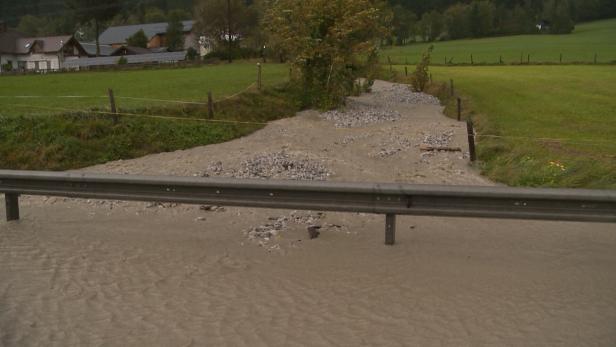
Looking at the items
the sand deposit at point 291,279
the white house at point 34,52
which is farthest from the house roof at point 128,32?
the sand deposit at point 291,279

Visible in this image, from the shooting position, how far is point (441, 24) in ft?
361

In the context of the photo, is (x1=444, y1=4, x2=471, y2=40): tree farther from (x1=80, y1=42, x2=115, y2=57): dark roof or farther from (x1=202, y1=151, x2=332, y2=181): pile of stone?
(x1=202, y1=151, x2=332, y2=181): pile of stone

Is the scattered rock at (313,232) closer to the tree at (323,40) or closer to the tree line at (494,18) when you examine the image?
the tree at (323,40)

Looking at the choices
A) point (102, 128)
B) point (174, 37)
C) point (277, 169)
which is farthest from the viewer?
A: point (174, 37)

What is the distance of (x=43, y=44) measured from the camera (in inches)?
3211

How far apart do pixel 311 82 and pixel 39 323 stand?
71.3 ft

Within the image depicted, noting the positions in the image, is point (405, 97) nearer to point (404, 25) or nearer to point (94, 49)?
point (404, 25)

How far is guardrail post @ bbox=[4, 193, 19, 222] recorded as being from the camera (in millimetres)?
8250

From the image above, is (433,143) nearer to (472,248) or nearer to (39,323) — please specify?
(472,248)

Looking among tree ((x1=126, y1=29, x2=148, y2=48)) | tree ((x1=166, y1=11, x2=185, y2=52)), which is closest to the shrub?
tree ((x1=166, y1=11, x2=185, y2=52))

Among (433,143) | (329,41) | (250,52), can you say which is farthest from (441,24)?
(433,143)

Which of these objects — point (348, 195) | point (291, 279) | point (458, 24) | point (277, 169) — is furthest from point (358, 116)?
point (458, 24)

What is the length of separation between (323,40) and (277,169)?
1431 cm

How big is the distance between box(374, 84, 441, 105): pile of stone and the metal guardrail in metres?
23.6
